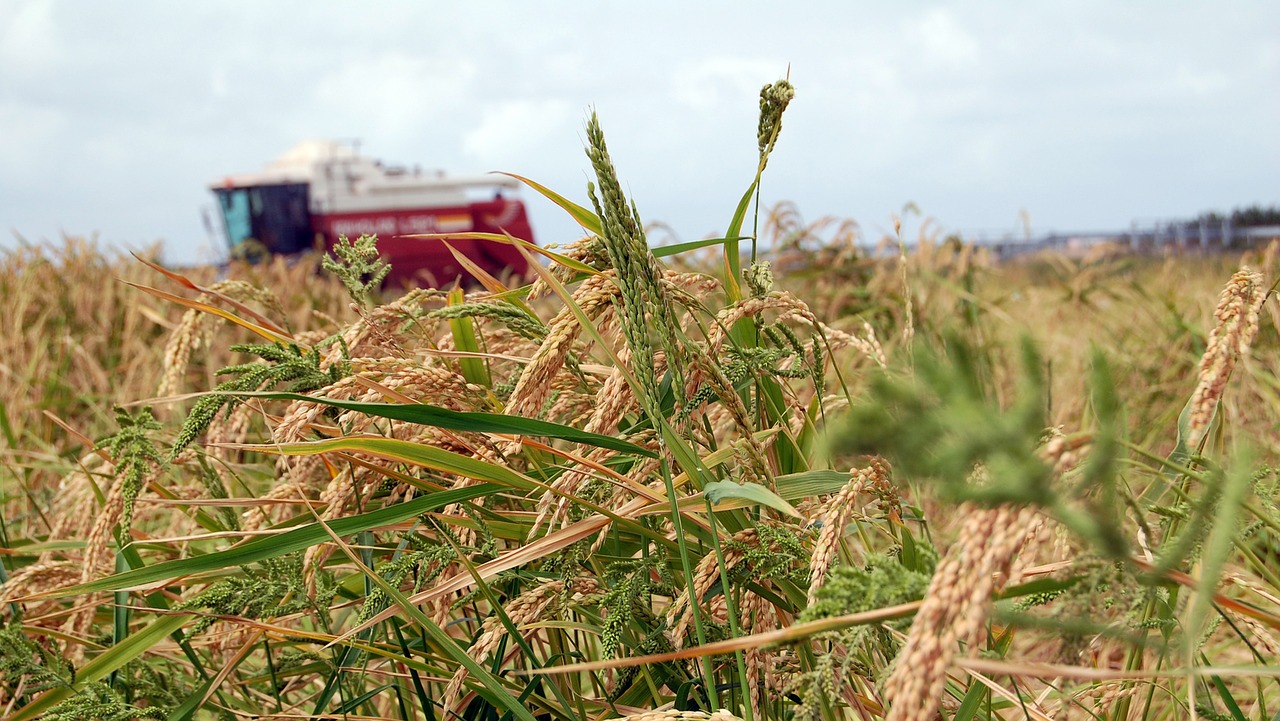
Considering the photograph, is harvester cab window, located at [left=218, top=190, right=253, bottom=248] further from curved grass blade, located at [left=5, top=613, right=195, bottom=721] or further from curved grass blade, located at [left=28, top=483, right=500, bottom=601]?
curved grass blade, located at [left=28, top=483, right=500, bottom=601]

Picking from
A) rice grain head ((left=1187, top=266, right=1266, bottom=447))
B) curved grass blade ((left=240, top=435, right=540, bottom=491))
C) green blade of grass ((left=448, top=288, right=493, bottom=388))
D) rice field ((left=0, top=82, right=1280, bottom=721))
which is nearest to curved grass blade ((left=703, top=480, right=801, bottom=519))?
rice field ((left=0, top=82, right=1280, bottom=721))

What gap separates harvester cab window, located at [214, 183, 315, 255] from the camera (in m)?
17.8

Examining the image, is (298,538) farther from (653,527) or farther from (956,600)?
(956,600)

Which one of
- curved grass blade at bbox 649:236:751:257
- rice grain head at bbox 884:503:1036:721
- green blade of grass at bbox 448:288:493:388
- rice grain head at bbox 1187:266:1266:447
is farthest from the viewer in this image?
green blade of grass at bbox 448:288:493:388

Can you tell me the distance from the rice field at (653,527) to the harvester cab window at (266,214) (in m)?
17.3

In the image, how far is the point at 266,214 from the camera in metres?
17.8

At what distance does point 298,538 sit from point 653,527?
463 millimetres

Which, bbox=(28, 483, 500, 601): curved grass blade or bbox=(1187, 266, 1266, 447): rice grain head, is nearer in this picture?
bbox=(1187, 266, 1266, 447): rice grain head

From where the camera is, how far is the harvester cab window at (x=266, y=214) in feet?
58.2

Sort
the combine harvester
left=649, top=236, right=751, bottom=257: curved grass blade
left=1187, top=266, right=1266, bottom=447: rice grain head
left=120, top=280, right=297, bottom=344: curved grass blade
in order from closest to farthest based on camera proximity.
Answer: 1. left=1187, top=266, right=1266, bottom=447: rice grain head
2. left=649, top=236, right=751, bottom=257: curved grass blade
3. left=120, top=280, right=297, bottom=344: curved grass blade
4. the combine harvester

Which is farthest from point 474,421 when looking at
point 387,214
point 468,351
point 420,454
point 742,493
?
point 387,214

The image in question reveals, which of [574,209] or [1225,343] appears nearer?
[1225,343]

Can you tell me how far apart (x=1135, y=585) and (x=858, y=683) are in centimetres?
62

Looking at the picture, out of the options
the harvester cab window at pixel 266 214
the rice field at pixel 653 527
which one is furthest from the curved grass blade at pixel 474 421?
the harvester cab window at pixel 266 214
